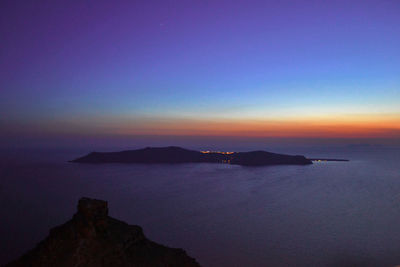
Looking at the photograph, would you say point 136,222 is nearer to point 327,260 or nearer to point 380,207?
point 327,260

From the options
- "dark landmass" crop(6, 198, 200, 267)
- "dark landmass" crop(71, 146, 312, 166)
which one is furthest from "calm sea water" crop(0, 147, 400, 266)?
"dark landmass" crop(71, 146, 312, 166)

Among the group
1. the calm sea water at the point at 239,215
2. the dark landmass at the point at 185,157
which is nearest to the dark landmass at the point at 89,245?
the calm sea water at the point at 239,215

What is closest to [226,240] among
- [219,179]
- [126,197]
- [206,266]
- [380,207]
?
[206,266]

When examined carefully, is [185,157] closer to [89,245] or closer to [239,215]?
[239,215]

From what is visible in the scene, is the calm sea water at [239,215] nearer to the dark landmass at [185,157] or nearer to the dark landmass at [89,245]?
the dark landmass at [89,245]

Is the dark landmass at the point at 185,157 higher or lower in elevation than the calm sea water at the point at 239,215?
higher

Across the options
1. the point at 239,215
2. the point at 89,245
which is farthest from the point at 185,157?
the point at 89,245
